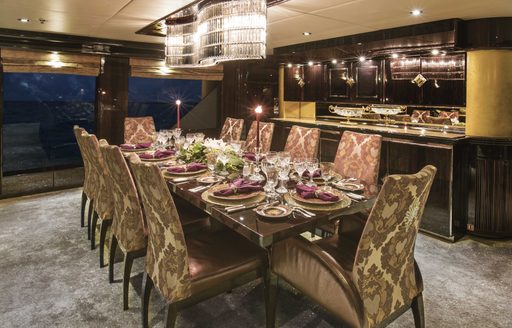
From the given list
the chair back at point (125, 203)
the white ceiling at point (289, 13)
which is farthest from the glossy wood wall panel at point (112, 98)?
the chair back at point (125, 203)

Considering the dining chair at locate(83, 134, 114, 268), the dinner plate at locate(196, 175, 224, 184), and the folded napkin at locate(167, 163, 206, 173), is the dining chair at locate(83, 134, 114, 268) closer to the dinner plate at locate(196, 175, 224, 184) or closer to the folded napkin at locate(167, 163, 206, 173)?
the folded napkin at locate(167, 163, 206, 173)

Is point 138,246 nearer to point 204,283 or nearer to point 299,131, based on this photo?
point 204,283

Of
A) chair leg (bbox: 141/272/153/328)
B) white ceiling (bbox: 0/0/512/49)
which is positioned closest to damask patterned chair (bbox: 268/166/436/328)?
chair leg (bbox: 141/272/153/328)

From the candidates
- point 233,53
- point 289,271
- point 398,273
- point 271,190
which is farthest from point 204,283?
point 233,53

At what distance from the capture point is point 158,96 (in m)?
22.1

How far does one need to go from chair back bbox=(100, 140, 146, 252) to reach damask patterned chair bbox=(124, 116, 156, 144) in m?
2.58

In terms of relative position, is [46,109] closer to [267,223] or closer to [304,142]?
[304,142]

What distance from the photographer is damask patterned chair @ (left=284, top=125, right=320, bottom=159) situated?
11.3 ft

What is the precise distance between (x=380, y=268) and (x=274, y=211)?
56 centimetres

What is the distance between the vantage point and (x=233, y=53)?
2660mm

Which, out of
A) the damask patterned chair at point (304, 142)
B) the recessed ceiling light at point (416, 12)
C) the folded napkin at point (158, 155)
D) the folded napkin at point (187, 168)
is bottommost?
the folded napkin at point (187, 168)

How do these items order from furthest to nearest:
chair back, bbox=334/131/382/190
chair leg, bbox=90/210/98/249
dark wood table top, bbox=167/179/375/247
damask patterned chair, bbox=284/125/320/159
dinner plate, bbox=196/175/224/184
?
1. damask patterned chair, bbox=284/125/320/159
2. chair leg, bbox=90/210/98/249
3. chair back, bbox=334/131/382/190
4. dinner plate, bbox=196/175/224/184
5. dark wood table top, bbox=167/179/375/247

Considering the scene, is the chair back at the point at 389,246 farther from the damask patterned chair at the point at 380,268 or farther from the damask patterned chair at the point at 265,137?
the damask patterned chair at the point at 265,137

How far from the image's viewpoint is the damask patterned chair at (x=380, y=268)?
1.38 meters
